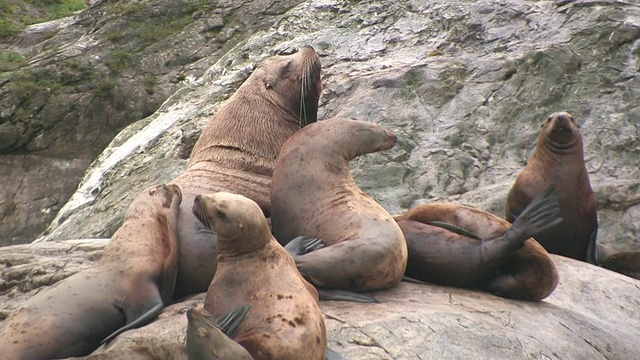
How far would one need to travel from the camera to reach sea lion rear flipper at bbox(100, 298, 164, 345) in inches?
177

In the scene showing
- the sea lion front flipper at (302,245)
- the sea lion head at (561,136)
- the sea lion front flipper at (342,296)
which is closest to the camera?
the sea lion front flipper at (342,296)

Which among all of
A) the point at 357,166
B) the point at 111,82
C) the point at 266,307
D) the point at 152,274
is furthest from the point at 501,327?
the point at 111,82

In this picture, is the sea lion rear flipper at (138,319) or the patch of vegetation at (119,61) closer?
the sea lion rear flipper at (138,319)

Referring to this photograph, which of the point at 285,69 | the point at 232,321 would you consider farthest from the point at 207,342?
the point at 285,69

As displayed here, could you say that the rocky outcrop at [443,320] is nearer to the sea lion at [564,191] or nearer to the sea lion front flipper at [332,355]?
the sea lion front flipper at [332,355]

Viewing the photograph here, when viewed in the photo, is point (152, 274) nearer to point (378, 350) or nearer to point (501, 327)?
point (378, 350)

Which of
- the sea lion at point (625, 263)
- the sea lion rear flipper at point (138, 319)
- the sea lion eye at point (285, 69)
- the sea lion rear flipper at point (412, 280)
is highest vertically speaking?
the sea lion eye at point (285, 69)

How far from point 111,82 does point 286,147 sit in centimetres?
698

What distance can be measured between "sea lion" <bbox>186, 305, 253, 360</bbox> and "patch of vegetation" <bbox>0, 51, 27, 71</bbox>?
9800 millimetres

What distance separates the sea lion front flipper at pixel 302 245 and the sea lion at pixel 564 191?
88.6 inches

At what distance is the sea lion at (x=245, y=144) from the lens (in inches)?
207

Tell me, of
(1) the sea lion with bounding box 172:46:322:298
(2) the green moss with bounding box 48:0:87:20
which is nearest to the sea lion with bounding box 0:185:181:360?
(1) the sea lion with bounding box 172:46:322:298

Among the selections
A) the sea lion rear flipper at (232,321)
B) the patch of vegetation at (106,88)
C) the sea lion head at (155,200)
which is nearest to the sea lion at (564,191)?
the sea lion head at (155,200)

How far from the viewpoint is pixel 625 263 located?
7.09 metres
